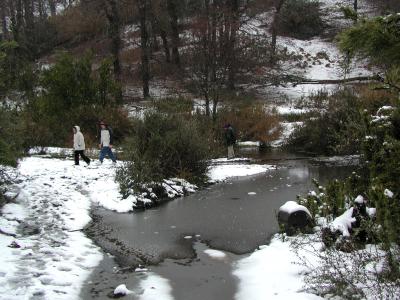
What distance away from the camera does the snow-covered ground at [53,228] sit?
695 cm

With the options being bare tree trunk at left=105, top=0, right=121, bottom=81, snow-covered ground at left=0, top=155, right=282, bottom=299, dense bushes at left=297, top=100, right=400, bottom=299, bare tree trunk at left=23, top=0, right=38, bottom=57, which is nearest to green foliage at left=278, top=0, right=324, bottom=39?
bare tree trunk at left=105, top=0, right=121, bottom=81

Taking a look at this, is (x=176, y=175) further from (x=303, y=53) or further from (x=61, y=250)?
(x=303, y=53)

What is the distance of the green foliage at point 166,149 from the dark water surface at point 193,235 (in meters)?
0.99

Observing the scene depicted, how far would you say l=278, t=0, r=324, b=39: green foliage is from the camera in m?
45.6

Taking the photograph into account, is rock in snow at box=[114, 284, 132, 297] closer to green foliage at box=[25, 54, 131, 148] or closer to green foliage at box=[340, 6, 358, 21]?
green foliage at box=[340, 6, 358, 21]

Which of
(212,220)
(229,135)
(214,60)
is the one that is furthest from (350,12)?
(214,60)

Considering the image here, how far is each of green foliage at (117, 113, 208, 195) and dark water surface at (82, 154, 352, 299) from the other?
0.99 m

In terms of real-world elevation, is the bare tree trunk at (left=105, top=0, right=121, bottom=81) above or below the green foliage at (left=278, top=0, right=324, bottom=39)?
below

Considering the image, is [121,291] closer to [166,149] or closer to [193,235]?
[193,235]

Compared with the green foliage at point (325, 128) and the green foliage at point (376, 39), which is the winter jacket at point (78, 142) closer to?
the green foliage at point (325, 128)

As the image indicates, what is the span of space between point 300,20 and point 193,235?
39731 millimetres

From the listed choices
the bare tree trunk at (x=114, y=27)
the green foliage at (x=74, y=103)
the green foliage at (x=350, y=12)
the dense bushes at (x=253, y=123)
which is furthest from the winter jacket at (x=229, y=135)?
the green foliage at (x=350, y=12)

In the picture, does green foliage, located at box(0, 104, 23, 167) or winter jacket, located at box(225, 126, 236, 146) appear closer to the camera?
green foliage, located at box(0, 104, 23, 167)

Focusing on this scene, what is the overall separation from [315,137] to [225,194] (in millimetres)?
11151
